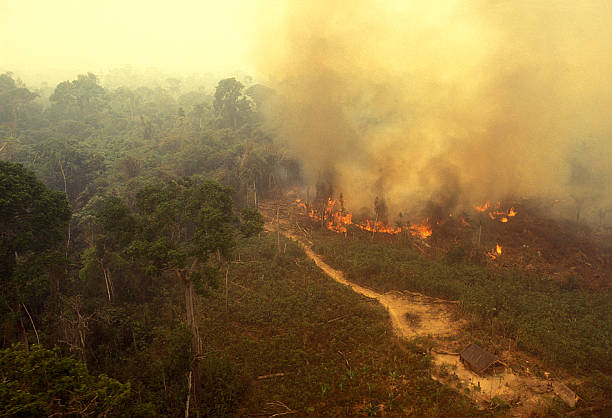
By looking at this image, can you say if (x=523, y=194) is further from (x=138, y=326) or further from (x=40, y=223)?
(x=40, y=223)

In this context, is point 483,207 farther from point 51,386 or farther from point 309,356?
point 51,386

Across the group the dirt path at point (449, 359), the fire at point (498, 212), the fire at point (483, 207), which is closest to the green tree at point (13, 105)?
the dirt path at point (449, 359)

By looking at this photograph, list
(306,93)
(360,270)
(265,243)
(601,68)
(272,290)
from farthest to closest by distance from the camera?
(306,93)
(601,68)
(265,243)
(360,270)
(272,290)

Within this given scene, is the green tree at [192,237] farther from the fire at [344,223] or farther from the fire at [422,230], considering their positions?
the fire at [422,230]

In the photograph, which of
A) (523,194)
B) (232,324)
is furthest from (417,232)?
(232,324)

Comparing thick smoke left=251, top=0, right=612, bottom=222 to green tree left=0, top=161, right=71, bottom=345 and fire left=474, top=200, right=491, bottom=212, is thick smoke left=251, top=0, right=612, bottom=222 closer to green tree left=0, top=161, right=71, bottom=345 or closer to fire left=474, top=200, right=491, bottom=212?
fire left=474, top=200, right=491, bottom=212

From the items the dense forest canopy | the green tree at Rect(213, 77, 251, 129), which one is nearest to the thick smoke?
the dense forest canopy
